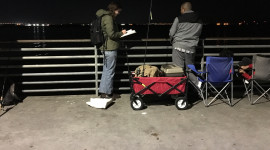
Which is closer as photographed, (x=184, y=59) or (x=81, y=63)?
(x=184, y=59)

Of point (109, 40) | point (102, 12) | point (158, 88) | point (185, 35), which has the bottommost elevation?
point (158, 88)

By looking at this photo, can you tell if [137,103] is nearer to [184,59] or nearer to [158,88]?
[158,88]

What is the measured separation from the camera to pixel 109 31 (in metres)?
5.43

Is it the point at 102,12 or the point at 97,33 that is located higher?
the point at 102,12

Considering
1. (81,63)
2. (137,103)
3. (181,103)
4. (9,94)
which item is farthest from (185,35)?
(81,63)

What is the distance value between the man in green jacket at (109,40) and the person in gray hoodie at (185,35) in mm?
1206

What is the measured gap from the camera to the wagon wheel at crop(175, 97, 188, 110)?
17.6ft

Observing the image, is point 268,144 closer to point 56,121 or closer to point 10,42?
point 56,121

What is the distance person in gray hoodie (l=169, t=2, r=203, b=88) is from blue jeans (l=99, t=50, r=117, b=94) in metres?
1.38

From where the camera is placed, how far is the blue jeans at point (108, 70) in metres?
5.71

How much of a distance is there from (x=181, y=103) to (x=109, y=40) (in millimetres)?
2000

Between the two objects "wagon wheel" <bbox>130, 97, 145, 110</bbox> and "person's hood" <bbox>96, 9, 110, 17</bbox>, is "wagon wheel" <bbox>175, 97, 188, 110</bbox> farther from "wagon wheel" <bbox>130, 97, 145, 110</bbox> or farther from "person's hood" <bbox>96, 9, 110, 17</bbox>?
"person's hood" <bbox>96, 9, 110, 17</bbox>

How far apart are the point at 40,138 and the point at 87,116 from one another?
1107mm

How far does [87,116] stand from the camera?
16.6 feet
